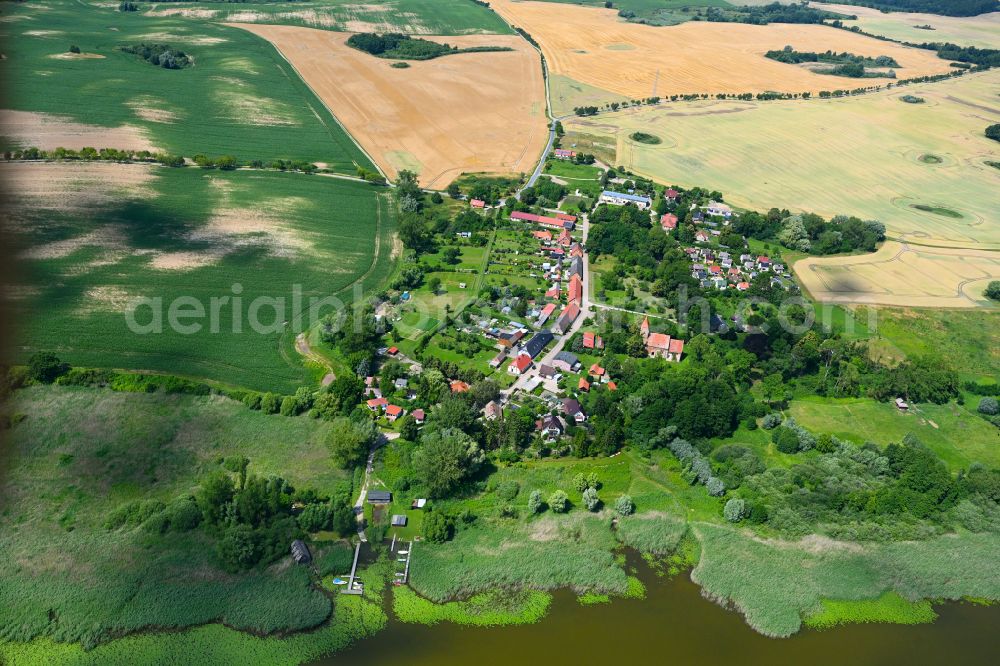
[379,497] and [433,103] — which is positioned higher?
[433,103]

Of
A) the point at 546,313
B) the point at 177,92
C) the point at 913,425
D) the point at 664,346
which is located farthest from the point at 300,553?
the point at 177,92

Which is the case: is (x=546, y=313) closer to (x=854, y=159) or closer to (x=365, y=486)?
(x=365, y=486)

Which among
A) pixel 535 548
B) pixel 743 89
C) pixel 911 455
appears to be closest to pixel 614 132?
pixel 743 89

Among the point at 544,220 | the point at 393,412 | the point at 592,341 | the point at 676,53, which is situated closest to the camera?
the point at 393,412

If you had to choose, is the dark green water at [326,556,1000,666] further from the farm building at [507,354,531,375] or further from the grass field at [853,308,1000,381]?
the grass field at [853,308,1000,381]

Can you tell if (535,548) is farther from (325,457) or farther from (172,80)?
(172,80)

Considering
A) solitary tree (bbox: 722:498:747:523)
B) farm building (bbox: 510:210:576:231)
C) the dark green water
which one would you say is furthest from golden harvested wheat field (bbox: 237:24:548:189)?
the dark green water
